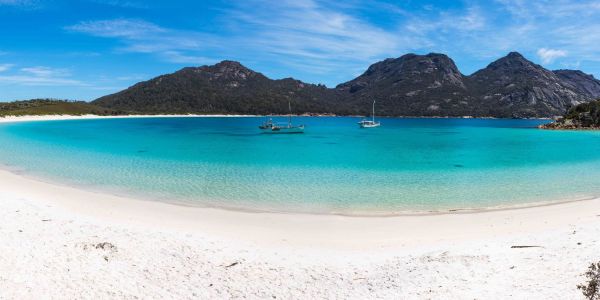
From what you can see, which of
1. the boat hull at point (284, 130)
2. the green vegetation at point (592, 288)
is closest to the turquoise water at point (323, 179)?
the green vegetation at point (592, 288)

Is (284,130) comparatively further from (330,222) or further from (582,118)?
(330,222)

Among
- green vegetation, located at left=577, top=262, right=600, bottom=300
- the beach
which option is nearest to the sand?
the beach

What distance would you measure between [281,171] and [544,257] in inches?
896

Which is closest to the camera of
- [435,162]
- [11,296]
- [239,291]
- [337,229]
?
[11,296]

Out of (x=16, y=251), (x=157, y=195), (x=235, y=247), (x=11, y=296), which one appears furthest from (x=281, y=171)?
(x=11, y=296)

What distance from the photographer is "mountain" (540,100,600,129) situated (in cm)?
11878

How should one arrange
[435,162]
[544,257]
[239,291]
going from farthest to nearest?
[435,162] → [544,257] → [239,291]

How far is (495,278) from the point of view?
1009cm

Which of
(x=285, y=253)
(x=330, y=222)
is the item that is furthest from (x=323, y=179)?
(x=285, y=253)

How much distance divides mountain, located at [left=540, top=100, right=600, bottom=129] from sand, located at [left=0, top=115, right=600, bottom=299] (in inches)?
4922

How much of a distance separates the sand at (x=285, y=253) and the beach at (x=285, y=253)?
4 cm

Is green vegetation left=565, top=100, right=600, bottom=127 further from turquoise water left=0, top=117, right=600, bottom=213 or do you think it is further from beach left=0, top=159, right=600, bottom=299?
beach left=0, top=159, right=600, bottom=299

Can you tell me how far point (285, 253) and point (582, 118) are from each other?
14212 centimetres

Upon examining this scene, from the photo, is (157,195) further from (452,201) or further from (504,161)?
(504,161)
